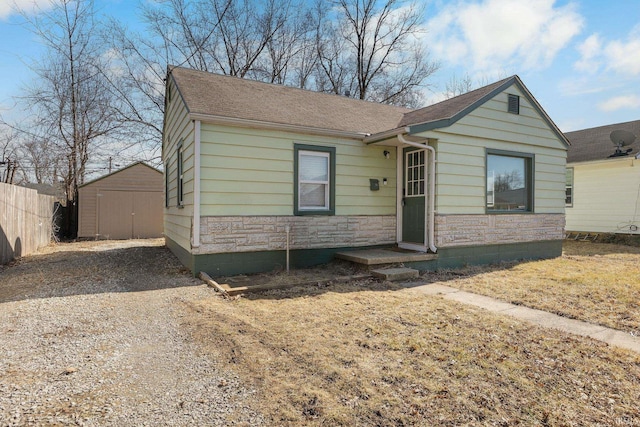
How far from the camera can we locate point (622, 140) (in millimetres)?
12750

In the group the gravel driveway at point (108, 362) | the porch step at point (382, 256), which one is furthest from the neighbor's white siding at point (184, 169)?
the porch step at point (382, 256)

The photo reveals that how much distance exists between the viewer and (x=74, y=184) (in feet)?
57.7

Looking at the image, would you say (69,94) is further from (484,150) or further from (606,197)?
(606,197)

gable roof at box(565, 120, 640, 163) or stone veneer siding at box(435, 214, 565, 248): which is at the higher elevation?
gable roof at box(565, 120, 640, 163)

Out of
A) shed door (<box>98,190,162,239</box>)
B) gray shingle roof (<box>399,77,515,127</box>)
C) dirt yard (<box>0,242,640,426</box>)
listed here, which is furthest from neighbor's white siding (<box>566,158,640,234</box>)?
shed door (<box>98,190,162,239</box>)

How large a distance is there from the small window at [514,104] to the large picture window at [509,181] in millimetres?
1001

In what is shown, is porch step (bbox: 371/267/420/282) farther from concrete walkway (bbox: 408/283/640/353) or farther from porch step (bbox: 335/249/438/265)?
concrete walkway (bbox: 408/283/640/353)

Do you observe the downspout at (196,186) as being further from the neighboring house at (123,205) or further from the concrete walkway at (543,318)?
the neighboring house at (123,205)

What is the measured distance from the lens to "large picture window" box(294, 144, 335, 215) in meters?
7.27

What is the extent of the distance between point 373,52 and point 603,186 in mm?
14523

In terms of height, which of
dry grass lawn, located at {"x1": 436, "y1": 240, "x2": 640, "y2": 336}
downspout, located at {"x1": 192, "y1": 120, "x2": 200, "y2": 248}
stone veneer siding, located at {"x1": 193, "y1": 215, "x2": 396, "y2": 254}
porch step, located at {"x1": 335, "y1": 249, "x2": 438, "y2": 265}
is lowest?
dry grass lawn, located at {"x1": 436, "y1": 240, "x2": 640, "y2": 336}

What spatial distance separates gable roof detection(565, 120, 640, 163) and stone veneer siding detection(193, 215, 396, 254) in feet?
33.8

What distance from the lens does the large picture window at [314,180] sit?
727 centimetres

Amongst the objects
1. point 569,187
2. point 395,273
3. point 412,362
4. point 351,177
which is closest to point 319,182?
point 351,177
